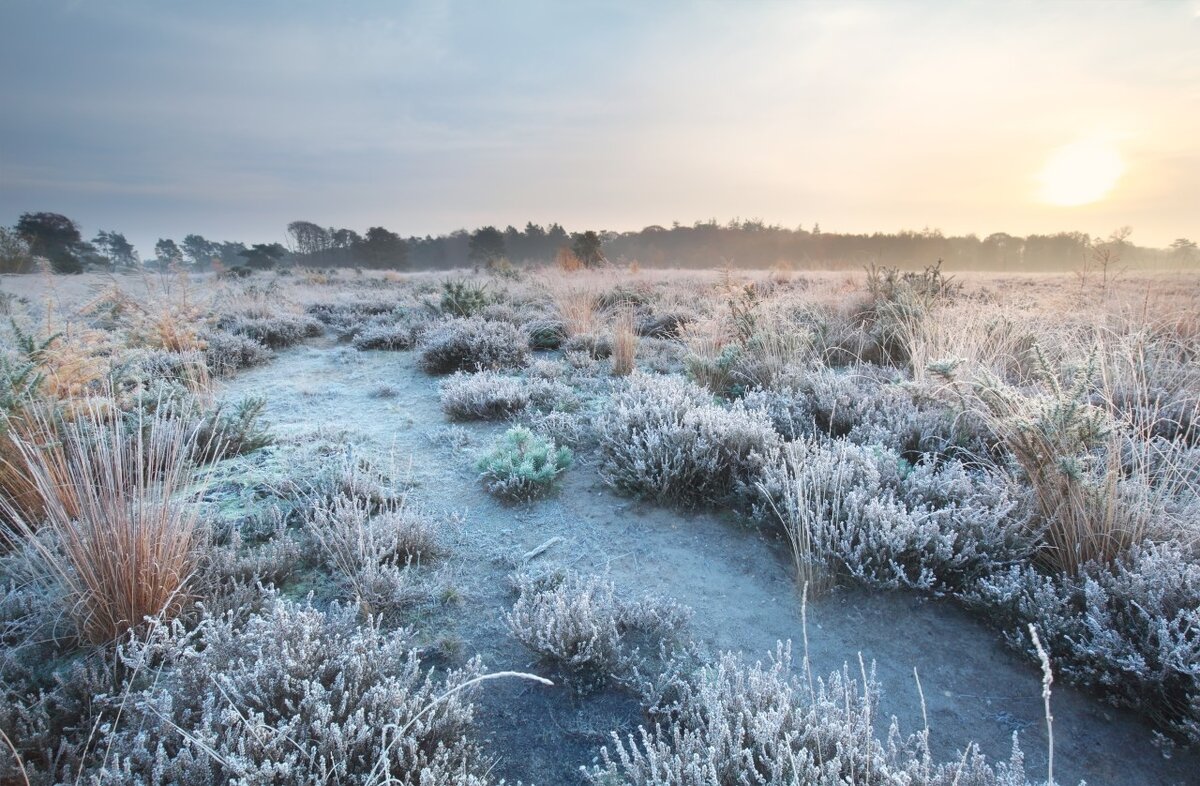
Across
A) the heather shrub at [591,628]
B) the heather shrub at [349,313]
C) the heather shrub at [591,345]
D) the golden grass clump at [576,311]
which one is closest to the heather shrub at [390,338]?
the heather shrub at [349,313]

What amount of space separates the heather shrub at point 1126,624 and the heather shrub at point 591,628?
1419 millimetres

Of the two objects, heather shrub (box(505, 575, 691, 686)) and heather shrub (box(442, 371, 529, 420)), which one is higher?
heather shrub (box(442, 371, 529, 420))

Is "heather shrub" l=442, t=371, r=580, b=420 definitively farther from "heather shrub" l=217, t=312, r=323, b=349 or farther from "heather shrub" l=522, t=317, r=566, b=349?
"heather shrub" l=217, t=312, r=323, b=349

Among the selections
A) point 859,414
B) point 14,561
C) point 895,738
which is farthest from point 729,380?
point 14,561

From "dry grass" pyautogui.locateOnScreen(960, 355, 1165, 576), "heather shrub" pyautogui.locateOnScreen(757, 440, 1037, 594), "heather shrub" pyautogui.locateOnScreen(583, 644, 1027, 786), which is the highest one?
"dry grass" pyautogui.locateOnScreen(960, 355, 1165, 576)

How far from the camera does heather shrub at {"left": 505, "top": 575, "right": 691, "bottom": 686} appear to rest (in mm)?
2135

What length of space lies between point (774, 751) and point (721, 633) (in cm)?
91

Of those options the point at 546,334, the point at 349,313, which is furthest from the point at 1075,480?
the point at 349,313

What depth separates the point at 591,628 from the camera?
7.07 ft

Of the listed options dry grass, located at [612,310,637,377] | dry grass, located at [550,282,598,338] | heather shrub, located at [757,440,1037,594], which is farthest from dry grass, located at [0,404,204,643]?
dry grass, located at [550,282,598,338]

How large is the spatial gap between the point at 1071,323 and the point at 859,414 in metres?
4.13

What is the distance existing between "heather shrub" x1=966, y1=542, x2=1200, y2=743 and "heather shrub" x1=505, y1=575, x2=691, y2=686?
1.42m

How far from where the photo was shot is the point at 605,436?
396 centimetres

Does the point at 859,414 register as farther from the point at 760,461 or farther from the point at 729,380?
the point at 729,380
